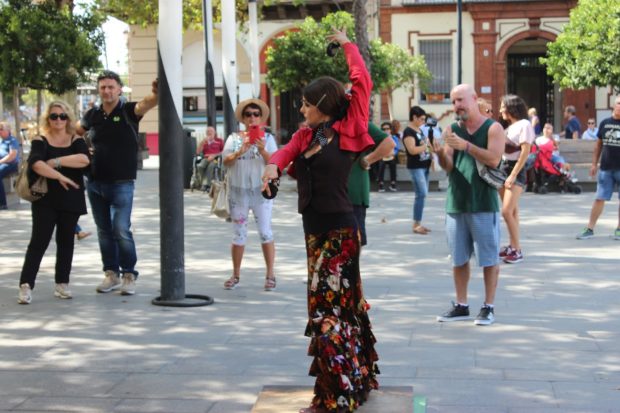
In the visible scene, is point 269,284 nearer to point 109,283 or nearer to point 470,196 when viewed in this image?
point 109,283

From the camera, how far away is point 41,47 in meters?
21.7

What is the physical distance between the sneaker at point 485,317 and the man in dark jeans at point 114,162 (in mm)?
3227

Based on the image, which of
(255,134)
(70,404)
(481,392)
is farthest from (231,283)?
(481,392)

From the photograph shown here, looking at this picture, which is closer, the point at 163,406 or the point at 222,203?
the point at 163,406

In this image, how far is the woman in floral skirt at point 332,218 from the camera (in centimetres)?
532

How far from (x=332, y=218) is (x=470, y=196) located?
8.35 feet

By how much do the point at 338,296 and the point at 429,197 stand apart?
14260 millimetres

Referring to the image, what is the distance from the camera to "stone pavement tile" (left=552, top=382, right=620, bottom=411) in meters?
5.57

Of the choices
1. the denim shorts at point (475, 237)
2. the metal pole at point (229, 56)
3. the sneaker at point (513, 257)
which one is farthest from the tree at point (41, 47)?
the denim shorts at point (475, 237)

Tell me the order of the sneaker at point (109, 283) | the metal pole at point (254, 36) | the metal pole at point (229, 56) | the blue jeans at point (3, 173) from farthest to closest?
1. the metal pole at point (254, 36)
2. the blue jeans at point (3, 173)
3. the metal pole at point (229, 56)
4. the sneaker at point (109, 283)

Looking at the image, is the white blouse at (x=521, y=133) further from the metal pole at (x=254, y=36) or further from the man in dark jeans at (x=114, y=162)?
the metal pole at (x=254, y=36)

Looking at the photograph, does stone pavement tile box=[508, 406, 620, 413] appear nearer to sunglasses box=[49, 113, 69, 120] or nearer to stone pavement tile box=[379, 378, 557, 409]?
stone pavement tile box=[379, 378, 557, 409]

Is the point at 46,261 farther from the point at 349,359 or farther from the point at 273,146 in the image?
the point at 349,359

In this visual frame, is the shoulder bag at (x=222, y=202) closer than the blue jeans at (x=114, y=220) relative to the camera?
No
